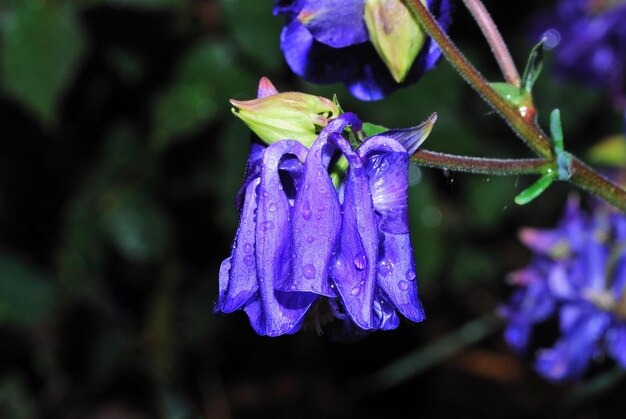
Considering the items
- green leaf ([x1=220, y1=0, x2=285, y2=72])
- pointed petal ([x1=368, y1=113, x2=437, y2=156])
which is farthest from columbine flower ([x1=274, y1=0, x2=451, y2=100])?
green leaf ([x1=220, y1=0, x2=285, y2=72])

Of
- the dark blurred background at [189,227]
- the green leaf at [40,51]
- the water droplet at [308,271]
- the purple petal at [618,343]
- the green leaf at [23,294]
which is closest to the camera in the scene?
the water droplet at [308,271]

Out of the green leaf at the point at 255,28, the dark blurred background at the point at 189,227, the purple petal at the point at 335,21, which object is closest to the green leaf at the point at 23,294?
the dark blurred background at the point at 189,227

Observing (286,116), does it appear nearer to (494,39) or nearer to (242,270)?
(242,270)

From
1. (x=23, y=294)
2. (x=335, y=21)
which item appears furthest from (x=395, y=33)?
(x=23, y=294)

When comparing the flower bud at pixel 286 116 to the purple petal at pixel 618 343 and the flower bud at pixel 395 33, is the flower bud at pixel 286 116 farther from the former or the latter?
the purple petal at pixel 618 343

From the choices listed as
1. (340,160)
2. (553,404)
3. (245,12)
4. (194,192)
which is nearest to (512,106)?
(340,160)

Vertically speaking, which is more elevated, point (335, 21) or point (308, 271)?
point (335, 21)

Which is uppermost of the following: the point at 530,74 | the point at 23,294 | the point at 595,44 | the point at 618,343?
the point at 530,74
